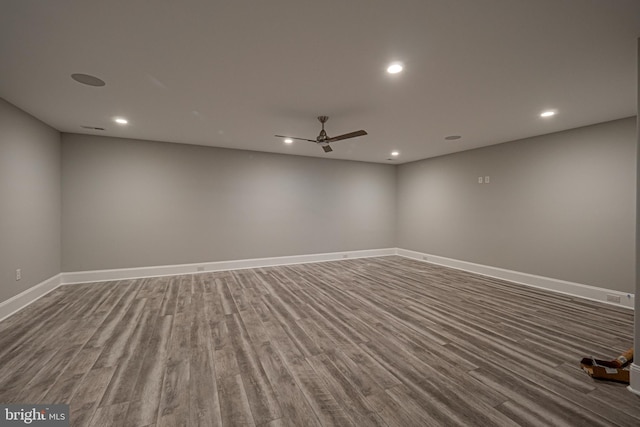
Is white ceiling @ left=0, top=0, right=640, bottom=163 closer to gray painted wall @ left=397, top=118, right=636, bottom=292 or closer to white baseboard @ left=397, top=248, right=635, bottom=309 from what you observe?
gray painted wall @ left=397, top=118, right=636, bottom=292

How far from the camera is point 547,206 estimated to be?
176 inches

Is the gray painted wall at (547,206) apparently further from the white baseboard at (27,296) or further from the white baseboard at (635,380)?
the white baseboard at (27,296)

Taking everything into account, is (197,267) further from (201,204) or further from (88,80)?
(88,80)

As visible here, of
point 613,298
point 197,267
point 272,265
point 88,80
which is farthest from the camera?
point 272,265

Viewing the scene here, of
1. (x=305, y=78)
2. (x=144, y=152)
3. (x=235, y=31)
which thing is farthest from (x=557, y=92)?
(x=144, y=152)

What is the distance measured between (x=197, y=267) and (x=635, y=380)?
6073mm

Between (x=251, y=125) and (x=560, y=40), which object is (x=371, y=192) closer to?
(x=251, y=125)

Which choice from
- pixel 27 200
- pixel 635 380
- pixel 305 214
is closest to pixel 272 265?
pixel 305 214

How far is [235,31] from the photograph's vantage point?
189 centimetres

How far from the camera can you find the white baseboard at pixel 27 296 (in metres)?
3.15

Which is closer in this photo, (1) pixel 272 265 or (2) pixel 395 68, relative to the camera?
(2) pixel 395 68

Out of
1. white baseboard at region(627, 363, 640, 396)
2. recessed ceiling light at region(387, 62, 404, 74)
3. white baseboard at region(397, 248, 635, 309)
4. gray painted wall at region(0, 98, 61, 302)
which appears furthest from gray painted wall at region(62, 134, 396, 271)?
white baseboard at region(627, 363, 640, 396)

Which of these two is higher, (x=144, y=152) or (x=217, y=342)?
(x=144, y=152)

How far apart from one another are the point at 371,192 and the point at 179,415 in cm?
649
